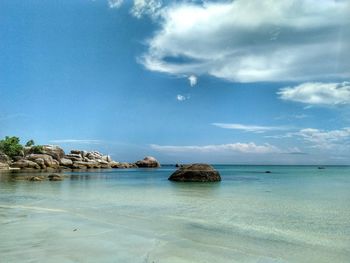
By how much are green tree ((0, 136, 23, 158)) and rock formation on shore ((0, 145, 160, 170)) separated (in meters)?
1.36

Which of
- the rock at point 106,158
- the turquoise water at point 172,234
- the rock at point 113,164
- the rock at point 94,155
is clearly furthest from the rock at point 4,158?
the turquoise water at point 172,234

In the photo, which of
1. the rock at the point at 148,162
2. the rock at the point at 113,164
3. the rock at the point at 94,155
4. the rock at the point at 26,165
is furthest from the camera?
the rock at the point at 148,162

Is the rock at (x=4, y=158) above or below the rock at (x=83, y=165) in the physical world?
above

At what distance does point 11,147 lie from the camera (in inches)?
3346

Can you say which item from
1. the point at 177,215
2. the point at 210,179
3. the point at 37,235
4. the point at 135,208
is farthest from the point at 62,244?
the point at 210,179

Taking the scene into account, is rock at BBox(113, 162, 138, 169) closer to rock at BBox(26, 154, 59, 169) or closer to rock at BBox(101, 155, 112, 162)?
rock at BBox(101, 155, 112, 162)

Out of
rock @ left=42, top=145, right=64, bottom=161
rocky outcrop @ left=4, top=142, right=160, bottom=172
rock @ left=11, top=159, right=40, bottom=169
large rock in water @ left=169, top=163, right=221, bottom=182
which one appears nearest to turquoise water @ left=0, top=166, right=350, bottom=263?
large rock in water @ left=169, top=163, right=221, bottom=182

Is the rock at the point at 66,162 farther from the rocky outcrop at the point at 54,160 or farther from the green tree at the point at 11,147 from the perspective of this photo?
the green tree at the point at 11,147

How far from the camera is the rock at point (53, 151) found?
87.7 m

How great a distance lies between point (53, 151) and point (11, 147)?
1036 centimetres

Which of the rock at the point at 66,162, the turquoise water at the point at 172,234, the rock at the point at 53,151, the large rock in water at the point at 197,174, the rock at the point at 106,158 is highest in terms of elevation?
the rock at the point at 53,151

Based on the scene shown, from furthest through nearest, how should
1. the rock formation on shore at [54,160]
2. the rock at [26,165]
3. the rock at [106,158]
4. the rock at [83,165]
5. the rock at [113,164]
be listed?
the rock at [113,164]
the rock at [106,158]
the rock at [83,165]
the rock formation on shore at [54,160]
the rock at [26,165]

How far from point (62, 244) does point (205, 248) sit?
373 cm

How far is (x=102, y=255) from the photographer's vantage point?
7.57 m
